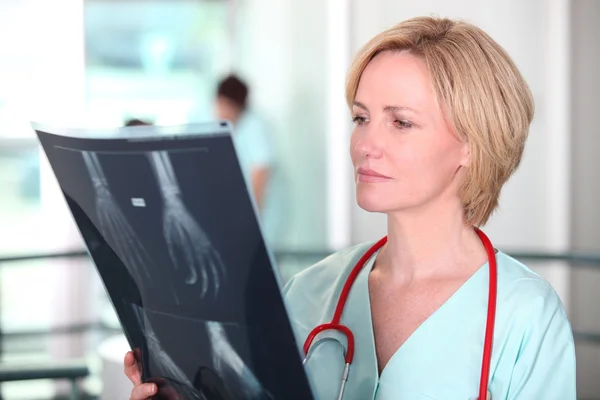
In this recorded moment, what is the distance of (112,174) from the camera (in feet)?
3.14

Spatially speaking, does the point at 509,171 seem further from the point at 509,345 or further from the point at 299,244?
the point at 299,244

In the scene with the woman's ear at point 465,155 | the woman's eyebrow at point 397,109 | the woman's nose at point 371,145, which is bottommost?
the woman's ear at point 465,155

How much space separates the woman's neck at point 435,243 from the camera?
1332mm

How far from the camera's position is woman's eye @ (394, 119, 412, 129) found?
1262 millimetres

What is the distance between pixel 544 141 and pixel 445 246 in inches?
Result: 94.1

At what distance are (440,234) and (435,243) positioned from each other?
0.02 metres

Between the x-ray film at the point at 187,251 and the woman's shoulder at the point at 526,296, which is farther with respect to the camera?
the woman's shoulder at the point at 526,296

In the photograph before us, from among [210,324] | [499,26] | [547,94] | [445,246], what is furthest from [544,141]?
[210,324]

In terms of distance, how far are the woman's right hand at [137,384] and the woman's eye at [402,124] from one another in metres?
0.50

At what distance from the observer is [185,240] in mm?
934

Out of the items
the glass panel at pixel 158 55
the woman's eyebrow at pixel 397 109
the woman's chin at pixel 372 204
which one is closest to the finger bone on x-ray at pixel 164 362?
the woman's chin at pixel 372 204

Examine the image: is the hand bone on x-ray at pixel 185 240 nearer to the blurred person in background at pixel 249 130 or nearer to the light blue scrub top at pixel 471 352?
the light blue scrub top at pixel 471 352

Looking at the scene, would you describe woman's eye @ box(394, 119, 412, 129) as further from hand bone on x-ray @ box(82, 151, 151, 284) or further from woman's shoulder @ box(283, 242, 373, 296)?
hand bone on x-ray @ box(82, 151, 151, 284)

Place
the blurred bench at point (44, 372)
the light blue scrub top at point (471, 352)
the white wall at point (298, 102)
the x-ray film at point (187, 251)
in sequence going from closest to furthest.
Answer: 1. the x-ray film at point (187, 251)
2. the light blue scrub top at point (471, 352)
3. the blurred bench at point (44, 372)
4. the white wall at point (298, 102)
